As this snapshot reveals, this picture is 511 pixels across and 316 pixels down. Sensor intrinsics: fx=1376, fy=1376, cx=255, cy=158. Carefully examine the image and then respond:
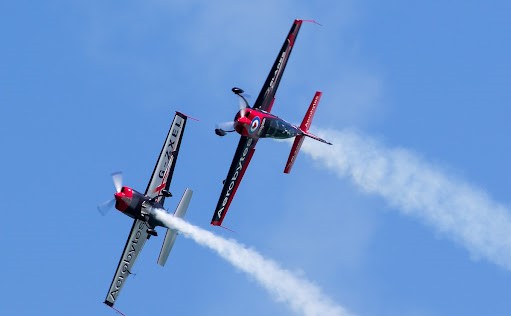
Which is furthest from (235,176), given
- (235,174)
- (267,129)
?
(267,129)

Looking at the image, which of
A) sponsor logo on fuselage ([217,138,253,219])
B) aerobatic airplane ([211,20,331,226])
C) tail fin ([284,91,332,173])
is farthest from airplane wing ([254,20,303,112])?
sponsor logo on fuselage ([217,138,253,219])

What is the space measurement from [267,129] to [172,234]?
8.33 metres

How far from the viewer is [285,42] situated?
82.7 meters

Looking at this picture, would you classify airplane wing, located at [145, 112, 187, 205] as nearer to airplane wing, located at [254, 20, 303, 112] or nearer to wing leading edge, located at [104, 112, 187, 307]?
wing leading edge, located at [104, 112, 187, 307]

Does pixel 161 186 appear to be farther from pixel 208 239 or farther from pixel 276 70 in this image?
pixel 276 70

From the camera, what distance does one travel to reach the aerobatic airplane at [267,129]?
79.9m

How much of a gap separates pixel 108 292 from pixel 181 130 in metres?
10.5

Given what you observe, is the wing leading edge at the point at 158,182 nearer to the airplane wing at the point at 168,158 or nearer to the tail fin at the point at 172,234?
the airplane wing at the point at 168,158

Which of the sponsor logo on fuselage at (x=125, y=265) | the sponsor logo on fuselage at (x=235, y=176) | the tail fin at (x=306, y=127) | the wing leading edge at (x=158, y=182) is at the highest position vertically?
the tail fin at (x=306, y=127)

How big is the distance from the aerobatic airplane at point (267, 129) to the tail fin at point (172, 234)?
3701 millimetres

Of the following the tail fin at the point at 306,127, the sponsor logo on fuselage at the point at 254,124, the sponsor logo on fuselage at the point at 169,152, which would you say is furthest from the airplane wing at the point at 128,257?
the tail fin at the point at 306,127

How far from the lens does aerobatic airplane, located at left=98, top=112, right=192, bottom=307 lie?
77000 mm

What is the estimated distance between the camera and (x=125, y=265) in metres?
80.6

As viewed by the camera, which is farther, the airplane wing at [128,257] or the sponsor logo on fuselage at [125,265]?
the sponsor logo on fuselage at [125,265]
